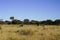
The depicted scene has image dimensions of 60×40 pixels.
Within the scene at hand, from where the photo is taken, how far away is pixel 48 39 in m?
12.6

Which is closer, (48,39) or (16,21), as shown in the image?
(48,39)

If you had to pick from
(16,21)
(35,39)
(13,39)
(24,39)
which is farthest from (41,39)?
(16,21)

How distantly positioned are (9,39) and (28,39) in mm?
1422

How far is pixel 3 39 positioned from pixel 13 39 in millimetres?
740

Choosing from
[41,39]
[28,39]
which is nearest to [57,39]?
[41,39]

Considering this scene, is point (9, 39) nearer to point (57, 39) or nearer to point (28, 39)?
point (28, 39)

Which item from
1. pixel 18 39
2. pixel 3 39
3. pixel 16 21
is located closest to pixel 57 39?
pixel 18 39

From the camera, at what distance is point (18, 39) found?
12.1 m

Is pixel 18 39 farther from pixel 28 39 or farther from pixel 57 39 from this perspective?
pixel 57 39

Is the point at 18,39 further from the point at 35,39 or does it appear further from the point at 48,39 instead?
the point at 48,39

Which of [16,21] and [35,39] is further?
[16,21]

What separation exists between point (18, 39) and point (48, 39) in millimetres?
2277

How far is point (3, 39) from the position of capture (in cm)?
1216

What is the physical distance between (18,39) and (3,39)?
1.09 metres
